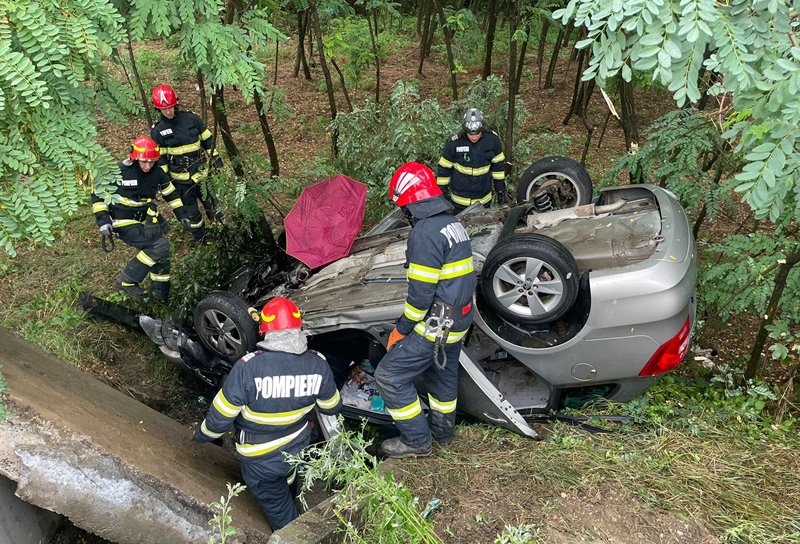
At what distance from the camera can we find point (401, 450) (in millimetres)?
3912

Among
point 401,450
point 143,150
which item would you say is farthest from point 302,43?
point 401,450

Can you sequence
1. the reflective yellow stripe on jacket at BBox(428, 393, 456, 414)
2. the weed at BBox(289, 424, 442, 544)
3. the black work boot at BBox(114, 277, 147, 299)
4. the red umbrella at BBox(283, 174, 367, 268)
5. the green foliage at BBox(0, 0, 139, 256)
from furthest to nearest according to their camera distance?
the black work boot at BBox(114, 277, 147, 299)
the red umbrella at BBox(283, 174, 367, 268)
the reflective yellow stripe on jacket at BBox(428, 393, 456, 414)
the green foliage at BBox(0, 0, 139, 256)
the weed at BBox(289, 424, 442, 544)

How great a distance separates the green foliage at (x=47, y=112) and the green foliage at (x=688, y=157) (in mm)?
4475

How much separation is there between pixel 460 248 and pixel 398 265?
33.4 inches

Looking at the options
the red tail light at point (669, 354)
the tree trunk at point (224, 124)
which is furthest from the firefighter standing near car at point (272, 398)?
the tree trunk at point (224, 124)

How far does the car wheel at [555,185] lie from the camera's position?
541 centimetres

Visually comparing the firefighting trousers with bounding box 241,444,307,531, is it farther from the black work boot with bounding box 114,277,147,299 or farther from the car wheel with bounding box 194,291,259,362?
the black work boot with bounding box 114,277,147,299

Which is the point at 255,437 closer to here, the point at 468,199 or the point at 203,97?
the point at 468,199

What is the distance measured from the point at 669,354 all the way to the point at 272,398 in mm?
2337

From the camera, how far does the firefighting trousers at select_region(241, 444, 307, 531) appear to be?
372cm

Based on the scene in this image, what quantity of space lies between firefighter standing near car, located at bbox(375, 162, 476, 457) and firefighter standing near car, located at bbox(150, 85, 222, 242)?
10.8 ft

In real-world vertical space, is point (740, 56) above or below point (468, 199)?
above

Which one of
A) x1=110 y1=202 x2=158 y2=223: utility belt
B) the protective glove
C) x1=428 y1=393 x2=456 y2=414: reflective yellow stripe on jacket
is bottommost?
x1=428 y1=393 x2=456 y2=414: reflective yellow stripe on jacket

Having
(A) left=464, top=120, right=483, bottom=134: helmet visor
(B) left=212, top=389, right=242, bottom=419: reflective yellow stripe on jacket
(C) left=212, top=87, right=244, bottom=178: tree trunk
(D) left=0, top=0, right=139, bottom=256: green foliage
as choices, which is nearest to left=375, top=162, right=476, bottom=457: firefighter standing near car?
(B) left=212, top=389, right=242, bottom=419: reflective yellow stripe on jacket
